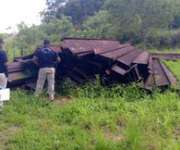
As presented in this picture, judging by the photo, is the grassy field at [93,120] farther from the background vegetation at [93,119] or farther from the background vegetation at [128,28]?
the background vegetation at [128,28]

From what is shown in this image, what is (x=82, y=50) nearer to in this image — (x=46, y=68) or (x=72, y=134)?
(x=46, y=68)

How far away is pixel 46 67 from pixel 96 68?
1.57 metres

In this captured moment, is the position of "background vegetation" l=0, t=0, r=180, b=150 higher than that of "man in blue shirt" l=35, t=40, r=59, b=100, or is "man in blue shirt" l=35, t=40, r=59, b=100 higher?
"man in blue shirt" l=35, t=40, r=59, b=100

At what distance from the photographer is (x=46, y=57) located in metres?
10.4

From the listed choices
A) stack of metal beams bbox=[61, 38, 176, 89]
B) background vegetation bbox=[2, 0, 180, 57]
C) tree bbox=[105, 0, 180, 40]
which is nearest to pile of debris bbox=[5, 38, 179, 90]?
stack of metal beams bbox=[61, 38, 176, 89]

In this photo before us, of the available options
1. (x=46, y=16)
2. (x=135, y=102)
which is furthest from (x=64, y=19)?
(x=135, y=102)

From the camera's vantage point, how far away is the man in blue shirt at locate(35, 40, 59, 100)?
10445 millimetres

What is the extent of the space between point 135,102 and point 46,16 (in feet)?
76.7

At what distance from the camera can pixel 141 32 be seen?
2297cm

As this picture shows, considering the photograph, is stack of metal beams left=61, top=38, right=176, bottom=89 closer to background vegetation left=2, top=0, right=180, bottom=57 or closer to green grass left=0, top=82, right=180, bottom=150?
green grass left=0, top=82, right=180, bottom=150

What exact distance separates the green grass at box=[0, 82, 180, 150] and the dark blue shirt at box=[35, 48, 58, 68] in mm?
925

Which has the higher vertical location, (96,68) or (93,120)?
(96,68)

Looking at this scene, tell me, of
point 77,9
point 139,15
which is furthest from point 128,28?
point 77,9

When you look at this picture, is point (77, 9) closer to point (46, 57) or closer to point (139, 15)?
point (139, 15)
